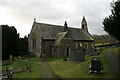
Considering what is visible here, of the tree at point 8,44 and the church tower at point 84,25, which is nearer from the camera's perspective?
the tree at point 8,44

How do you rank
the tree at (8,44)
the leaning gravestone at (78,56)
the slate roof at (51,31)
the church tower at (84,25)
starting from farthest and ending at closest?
the church tower at (84,25) → the slate roof at (51,31) → the tree at (8,44) → the leaning gravestone at (78,56)

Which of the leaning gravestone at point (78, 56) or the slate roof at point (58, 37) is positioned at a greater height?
the slate roof at point (58, 37)

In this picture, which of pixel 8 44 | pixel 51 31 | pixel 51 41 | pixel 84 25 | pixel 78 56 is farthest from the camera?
pixel 84 25

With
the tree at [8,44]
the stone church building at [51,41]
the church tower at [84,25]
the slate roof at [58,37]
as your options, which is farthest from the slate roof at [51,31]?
the tree at [8,44]

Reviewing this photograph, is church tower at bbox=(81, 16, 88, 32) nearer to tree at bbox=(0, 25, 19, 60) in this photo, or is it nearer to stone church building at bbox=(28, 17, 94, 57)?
stone church building at bbox=(28, 17, 94, 57)

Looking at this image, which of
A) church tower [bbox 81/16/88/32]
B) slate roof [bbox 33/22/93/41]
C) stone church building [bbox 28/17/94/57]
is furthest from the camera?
church tower [bbox 81/16/88/32]

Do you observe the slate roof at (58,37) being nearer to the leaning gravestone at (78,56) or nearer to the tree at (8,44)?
the tree at (8,44)

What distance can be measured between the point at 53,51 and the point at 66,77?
1143 inches

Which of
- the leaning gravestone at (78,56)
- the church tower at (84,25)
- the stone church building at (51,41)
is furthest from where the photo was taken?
the church tower at (84,25)

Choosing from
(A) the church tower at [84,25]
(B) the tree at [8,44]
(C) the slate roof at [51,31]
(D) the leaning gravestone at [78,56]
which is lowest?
(D) the leaning gravestone at [78,56]

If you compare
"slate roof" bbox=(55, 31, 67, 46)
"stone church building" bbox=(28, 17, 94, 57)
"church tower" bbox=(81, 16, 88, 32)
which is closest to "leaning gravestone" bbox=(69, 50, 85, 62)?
"stone church building" bbox=(28, 17, 94, 57)

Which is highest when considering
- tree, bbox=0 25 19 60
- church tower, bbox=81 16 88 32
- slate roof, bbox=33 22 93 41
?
church tower, bbox=81 16 88 32

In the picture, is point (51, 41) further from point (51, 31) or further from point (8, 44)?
point (8, 44)

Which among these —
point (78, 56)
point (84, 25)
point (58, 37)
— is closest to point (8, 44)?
point (58, 37)
